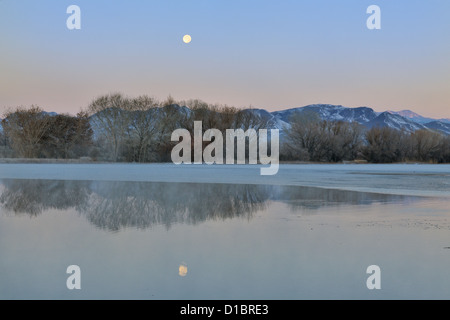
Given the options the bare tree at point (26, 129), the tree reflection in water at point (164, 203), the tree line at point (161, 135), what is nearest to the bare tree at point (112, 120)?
the tree line at point (161, 135)

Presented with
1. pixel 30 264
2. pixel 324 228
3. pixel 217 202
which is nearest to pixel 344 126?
pixel 217 202

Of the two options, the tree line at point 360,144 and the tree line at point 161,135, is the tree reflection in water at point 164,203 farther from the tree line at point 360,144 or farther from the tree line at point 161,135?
the tree line at point 360,144

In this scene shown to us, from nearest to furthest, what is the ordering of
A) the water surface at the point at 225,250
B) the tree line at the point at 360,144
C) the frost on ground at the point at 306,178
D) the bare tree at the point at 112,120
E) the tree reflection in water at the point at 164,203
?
the water surface at the point at 225,250, the tree reflection in water at the point at 164,203, the frost on ground at the point at 306,178, the bare tree at the point at 112,120, the tree line at the point at 360,144

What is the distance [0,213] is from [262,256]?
6597mm

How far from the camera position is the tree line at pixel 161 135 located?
45188 mm

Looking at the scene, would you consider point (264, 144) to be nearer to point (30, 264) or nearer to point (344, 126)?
point (344, 126)

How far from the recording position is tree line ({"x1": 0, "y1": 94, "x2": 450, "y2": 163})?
45188 mm

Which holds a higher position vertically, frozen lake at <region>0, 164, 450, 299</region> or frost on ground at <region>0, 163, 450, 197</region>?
frozen lake at <region>0, 164, 450, 299</region>

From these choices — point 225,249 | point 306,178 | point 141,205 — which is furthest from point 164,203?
point 306,178

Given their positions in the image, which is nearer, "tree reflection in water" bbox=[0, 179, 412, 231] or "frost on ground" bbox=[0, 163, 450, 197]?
"tree reflection in water" bbox=[0, 179, 412, 231]

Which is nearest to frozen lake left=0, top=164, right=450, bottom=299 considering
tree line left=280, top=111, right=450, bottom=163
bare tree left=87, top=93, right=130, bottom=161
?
bare tree left=87, top=93, right=130, bottom=161

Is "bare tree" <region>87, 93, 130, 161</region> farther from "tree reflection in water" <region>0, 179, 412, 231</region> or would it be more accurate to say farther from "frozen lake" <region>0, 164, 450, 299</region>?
"frozen lake" <region>0, 164, 450, 299</region>

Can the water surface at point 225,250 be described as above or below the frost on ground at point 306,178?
above

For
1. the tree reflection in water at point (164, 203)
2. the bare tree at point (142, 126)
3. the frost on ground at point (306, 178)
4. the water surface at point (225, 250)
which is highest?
the bare tree at point (142, 126)
